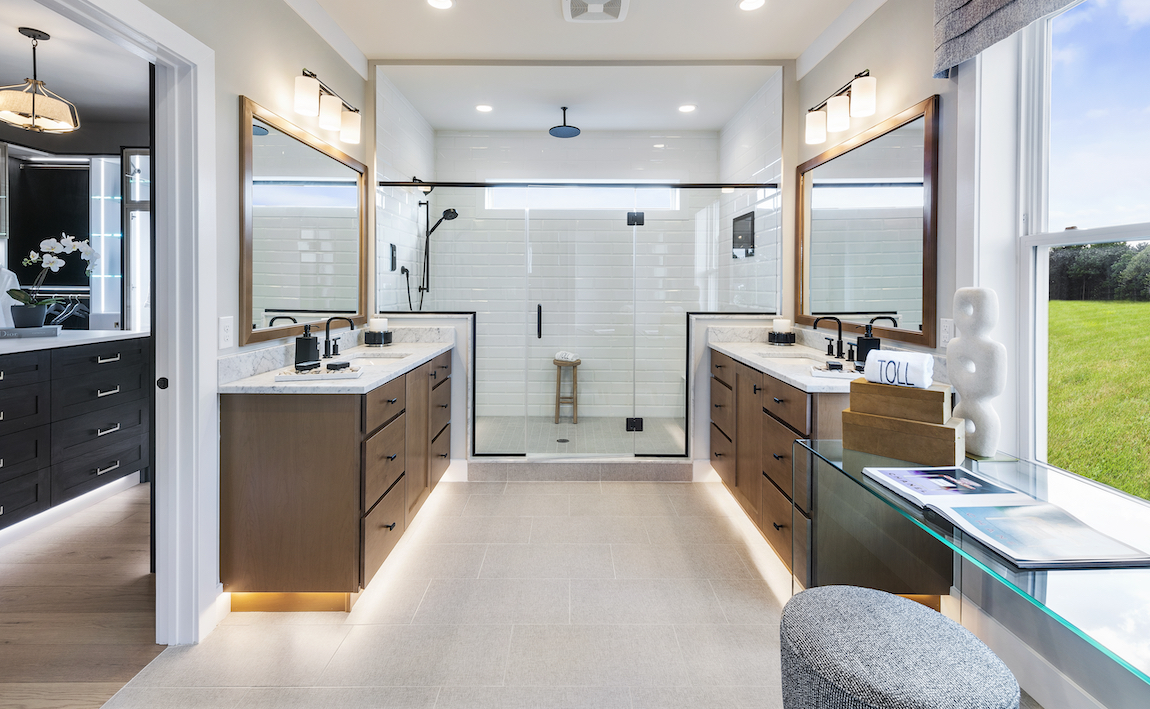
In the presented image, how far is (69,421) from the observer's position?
301 centimetres

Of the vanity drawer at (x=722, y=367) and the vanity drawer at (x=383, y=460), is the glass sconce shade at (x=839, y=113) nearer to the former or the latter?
the vanity drawer at (x=722, y=367)

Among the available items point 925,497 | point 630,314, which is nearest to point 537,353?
point 630,314

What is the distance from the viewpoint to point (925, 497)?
1.16 m

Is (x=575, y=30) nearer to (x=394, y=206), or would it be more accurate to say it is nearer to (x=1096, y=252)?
(x=394, y=206)

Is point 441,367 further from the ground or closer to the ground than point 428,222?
closer to the ground

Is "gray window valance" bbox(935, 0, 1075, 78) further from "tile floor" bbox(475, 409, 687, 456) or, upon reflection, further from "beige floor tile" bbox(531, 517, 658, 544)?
"tile floor" bbox(475, 409, 687, 456)

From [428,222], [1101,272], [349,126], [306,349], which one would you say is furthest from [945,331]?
[428,222]

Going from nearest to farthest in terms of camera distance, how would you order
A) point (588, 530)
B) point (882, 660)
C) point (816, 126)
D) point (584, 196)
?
point (882, 660), point (588, 530), point (816, 126), point (584, 196)

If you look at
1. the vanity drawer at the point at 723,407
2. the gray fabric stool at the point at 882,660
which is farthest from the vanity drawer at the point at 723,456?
the gray fabric stool at the point at 882,660

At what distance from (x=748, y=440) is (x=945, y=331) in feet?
3.32

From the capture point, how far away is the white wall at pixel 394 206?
3.72 metres

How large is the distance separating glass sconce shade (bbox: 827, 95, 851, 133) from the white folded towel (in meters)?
1.75

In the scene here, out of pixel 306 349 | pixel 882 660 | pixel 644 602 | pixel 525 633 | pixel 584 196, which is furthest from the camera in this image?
pixel 584 196

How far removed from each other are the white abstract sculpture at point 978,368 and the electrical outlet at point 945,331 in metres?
0.63
